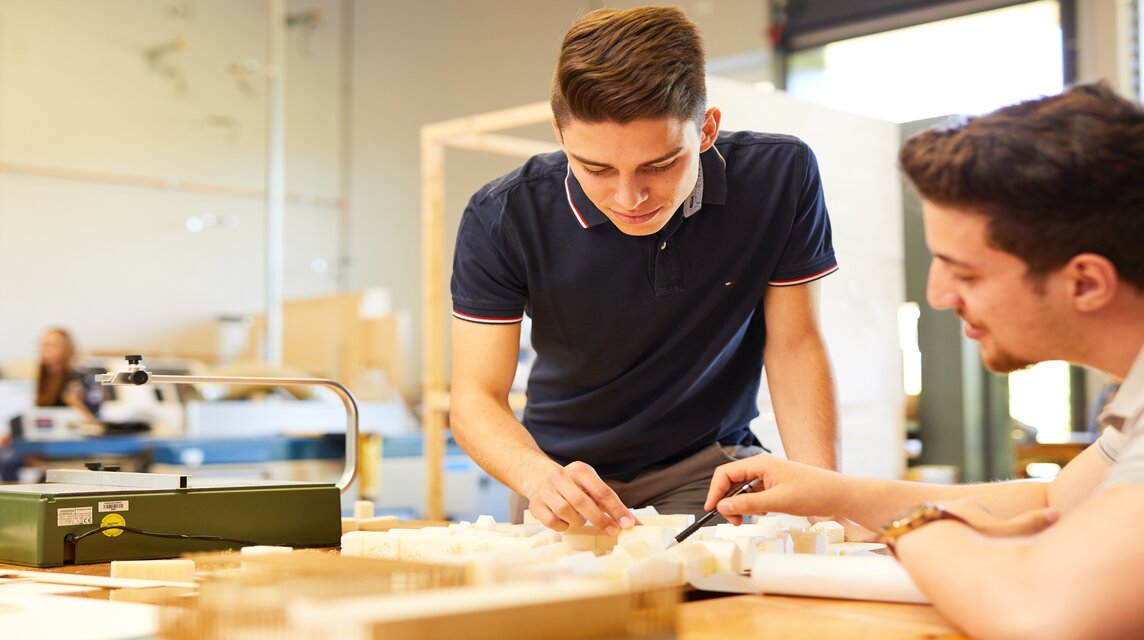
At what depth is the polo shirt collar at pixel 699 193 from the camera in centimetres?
179

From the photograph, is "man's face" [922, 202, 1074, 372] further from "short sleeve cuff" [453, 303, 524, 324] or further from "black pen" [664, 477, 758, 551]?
"short sleeve cuff" [453, 303, 524, 324]

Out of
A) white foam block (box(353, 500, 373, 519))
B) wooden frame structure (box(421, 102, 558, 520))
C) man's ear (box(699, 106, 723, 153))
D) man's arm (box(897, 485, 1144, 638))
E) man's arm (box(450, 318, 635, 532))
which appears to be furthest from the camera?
wooden frame structure (box(421, 102, 558, 520))

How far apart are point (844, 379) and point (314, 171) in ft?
19.7

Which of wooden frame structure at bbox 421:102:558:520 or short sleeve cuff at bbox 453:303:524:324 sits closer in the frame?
short sleeve cuff at bbox 453:303:524:324

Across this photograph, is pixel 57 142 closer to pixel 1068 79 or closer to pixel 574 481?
pixel 1068 79

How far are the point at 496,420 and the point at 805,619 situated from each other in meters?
0.88

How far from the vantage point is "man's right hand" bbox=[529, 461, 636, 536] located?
1305 millimetres

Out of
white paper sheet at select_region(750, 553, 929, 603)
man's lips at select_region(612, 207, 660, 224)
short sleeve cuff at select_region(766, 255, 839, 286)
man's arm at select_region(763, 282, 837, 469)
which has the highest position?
man's lips at select_region(612, 207, 660, 224)

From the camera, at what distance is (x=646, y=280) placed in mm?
1809

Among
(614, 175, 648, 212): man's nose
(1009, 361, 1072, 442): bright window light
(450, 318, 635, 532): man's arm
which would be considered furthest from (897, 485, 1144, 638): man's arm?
(1009, 361, 1072, 442): bright window light

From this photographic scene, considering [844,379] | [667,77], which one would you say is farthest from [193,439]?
[667,77]

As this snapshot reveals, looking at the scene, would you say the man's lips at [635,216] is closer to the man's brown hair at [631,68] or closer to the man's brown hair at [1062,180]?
the man's brown hair at [631,68]

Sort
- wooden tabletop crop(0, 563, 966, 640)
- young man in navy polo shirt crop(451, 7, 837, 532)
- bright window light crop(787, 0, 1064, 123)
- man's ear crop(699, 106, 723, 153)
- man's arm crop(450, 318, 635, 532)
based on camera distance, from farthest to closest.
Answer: bright window light crop(787, 0, 1064, 123) → young man in navy polo shirt crop(451, 7, 837, 532) → man's ear crop(699, 106, 723, 153) → man's arm crop(450, 318, 635, 532) → wooden tabletop crop(0, 563, 966, 640)

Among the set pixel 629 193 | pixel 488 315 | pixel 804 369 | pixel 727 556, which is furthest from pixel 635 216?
pixel 727 556
